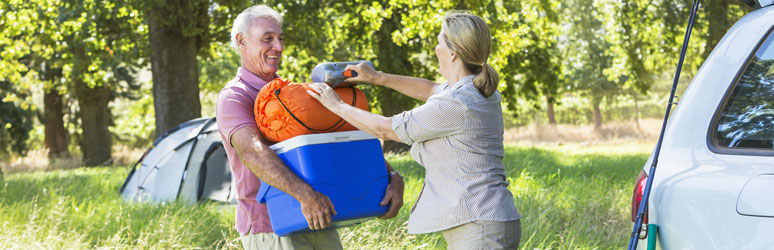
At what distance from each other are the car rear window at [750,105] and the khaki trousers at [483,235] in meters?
0.74

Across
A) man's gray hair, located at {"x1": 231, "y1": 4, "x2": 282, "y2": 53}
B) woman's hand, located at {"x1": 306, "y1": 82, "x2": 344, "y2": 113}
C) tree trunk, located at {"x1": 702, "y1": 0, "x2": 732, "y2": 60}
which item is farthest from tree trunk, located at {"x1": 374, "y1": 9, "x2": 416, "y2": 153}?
woman's hand, located at {"x1": 306, "y1": 82, "x2": 344, "y2": 113}

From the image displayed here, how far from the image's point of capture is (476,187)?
8.70 ft

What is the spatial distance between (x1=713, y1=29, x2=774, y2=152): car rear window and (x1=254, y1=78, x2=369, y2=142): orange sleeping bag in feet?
4.40

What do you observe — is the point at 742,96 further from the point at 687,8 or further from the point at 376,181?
the point at 687,8

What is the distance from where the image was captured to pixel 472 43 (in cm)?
267

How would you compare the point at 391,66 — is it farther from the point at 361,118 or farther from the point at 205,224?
the point at 361,118

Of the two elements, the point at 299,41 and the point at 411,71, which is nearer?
the point at 299,41

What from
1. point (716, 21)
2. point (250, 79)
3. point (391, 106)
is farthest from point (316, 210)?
point (391, 106)

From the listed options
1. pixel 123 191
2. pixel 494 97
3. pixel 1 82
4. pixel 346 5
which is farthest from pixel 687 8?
pixel 1 82

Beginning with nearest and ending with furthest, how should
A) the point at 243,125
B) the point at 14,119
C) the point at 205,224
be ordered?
the point at 243,125 < the point at 205,224 < the point at 14,119

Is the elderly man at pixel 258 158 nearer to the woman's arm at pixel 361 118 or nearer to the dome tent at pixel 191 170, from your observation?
the woman's arm at pixel 361 118

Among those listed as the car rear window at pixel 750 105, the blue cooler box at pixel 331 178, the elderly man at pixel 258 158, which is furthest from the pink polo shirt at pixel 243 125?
the car rear window at pixel 750 105

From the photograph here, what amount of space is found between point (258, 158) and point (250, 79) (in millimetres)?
442

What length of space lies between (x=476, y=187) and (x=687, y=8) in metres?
15.9
